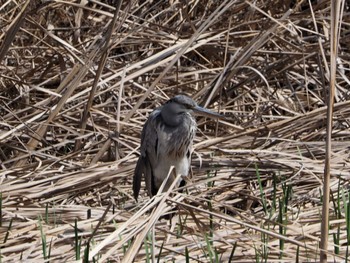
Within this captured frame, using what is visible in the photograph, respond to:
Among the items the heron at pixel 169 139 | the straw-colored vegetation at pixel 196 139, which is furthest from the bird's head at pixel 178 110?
the straw-colored vegetation at pixel 196 139

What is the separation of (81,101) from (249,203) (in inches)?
61.6

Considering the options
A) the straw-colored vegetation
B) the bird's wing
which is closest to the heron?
the bird's wing

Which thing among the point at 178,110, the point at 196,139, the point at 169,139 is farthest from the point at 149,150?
the point at 196,139

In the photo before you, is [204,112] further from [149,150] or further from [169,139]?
[149,150]

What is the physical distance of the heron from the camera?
14.8ft

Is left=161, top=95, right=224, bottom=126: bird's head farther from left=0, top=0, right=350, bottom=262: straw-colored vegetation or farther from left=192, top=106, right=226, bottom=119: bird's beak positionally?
left=0, top=0, right=350, bottom=262: straw-colored vegetation

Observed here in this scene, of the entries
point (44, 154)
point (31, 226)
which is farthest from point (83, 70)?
point (31, 226)

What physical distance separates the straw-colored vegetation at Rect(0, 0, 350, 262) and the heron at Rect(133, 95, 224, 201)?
190 mm

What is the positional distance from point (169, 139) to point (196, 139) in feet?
2.90

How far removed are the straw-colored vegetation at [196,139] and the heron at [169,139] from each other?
0.19 meters

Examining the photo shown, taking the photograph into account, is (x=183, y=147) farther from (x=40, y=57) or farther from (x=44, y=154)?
(x=40, y=57)

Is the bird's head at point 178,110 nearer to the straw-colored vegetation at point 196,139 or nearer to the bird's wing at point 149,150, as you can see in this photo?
the bird's wing at point 149,150

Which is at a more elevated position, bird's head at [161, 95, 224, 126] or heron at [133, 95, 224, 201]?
bird's head at [161, 95, 224, 126]

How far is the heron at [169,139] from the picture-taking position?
14.8 ft
